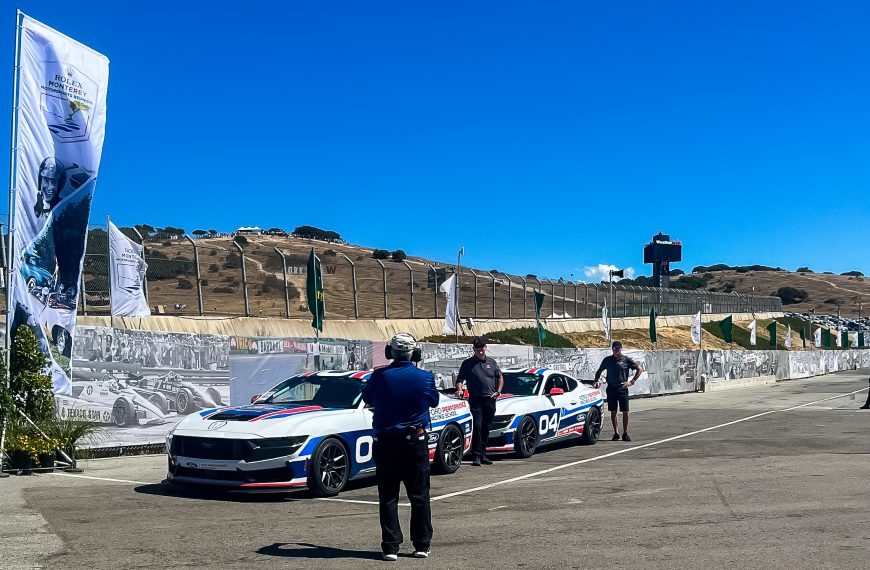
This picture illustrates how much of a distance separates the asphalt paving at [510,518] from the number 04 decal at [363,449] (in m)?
0.39

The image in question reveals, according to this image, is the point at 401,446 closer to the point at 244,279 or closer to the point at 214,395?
the point at 214,395

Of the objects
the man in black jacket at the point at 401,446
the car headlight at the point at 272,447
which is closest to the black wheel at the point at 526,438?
the car headlight at the point at 272,447

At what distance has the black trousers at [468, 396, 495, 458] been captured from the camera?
1338 centimetres

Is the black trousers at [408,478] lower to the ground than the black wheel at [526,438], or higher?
higher

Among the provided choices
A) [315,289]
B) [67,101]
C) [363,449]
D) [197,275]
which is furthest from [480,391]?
[197,275]

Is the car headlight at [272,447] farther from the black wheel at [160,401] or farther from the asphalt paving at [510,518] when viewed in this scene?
the black wheel at [160,401]

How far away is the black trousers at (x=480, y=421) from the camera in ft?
43.9

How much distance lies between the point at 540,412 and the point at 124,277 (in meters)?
9.90

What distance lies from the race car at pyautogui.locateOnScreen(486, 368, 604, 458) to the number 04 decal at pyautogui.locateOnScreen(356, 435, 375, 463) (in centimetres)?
355

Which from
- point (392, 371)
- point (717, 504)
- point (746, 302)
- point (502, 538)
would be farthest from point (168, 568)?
point (746, 302)

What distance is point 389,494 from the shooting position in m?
7.06

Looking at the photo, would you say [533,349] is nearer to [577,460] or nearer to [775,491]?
[577,460]

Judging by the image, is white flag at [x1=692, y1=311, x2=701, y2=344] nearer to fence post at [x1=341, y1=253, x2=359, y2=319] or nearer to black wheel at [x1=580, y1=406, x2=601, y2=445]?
fence post at [x1=341, y1=253, x2=359, y2=319]

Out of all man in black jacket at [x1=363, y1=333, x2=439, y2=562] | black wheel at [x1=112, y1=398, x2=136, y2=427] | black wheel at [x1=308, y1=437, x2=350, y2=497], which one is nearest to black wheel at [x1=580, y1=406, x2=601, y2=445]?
black wheel at [x1=308, y1=437, x2=350, y2=497]
